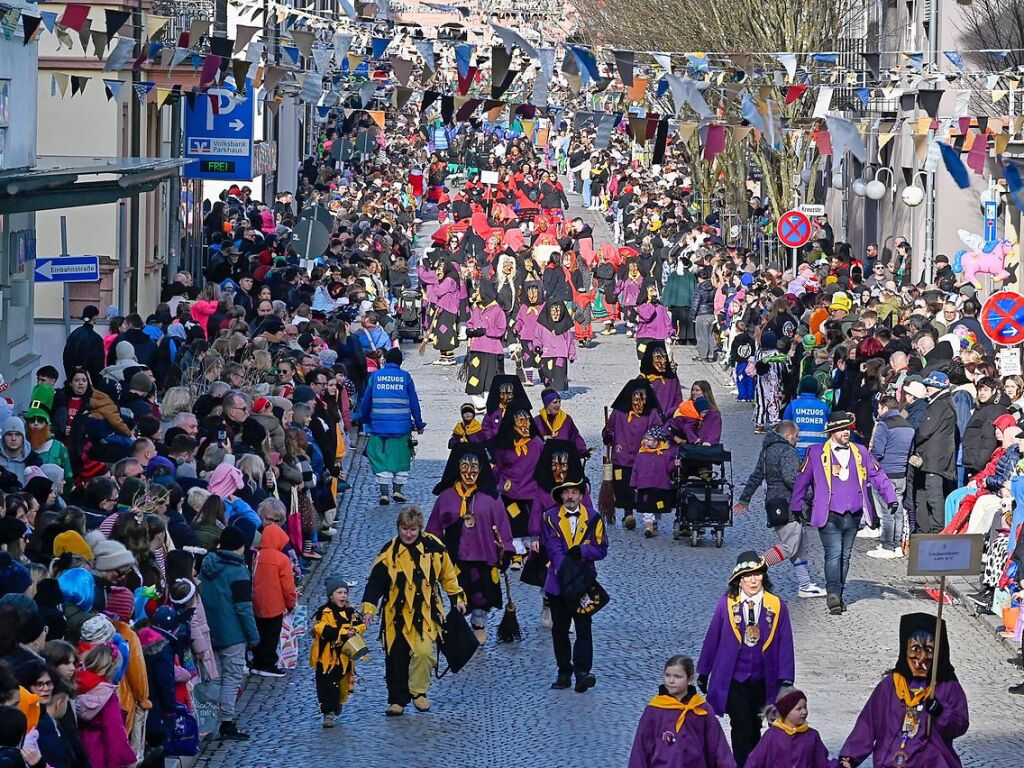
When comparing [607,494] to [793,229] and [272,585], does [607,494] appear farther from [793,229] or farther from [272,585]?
[793,229]

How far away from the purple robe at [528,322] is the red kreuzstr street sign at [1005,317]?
27.3 ft

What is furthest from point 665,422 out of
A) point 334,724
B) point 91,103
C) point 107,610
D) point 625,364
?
point 91,103

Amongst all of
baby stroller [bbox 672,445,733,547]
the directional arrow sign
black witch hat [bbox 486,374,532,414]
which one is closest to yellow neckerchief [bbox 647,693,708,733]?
black witch hat [bbox 486,374,532,414]

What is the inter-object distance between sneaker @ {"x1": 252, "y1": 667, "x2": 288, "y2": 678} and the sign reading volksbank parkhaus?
1909 cm

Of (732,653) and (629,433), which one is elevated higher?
(629,433)

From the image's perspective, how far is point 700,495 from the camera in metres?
19.1

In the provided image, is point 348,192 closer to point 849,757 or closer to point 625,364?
point 625,364

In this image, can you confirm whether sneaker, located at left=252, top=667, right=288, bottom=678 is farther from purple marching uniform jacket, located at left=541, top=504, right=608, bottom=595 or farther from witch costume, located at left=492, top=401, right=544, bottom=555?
witch costume, located at left=492, top=401, right=544, bottom=555

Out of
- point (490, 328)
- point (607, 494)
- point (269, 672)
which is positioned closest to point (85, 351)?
point (607, 494)

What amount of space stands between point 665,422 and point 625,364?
41.3 ft

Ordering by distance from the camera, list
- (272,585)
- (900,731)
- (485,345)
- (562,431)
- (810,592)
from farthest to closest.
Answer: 1. (485,345)
2. (562,431)
3. (810,592)
4. (272,585)
5. (900,731)

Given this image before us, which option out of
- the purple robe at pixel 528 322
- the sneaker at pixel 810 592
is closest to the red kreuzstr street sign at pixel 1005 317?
the sneaker at pixel 810 592

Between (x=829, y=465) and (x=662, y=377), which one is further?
(x=662, y=377)

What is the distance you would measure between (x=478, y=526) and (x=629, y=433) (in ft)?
15.7
